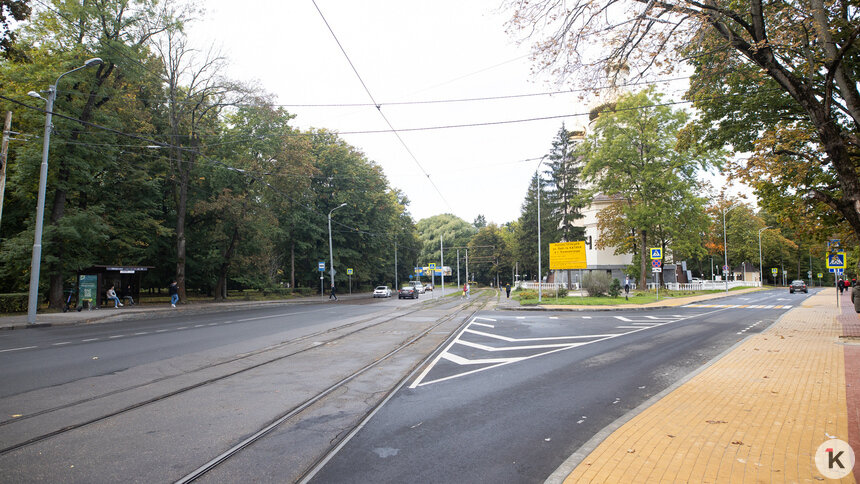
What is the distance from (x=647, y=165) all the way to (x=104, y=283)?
41.2 m

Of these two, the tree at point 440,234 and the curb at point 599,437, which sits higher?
the tree at point 440,234

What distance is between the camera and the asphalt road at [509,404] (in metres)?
4.28

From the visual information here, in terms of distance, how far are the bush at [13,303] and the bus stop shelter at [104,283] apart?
246 centimetres

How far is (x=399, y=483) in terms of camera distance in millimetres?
3887

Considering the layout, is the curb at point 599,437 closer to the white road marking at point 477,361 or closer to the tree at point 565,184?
the white road marking at point 477,361

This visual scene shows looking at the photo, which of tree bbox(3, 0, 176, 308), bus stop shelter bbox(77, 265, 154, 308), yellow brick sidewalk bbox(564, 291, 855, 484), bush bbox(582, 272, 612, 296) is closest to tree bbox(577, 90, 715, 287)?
bush bbox(582, 272, 612, 296)

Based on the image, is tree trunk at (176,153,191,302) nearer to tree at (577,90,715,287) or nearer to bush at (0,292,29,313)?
bush at (0,292,29,313)

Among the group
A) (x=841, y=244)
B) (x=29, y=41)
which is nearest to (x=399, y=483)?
(x=841, y=244)

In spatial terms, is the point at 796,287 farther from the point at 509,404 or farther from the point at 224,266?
the point at 224,266

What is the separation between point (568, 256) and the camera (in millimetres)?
31719

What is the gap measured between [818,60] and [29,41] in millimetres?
35313

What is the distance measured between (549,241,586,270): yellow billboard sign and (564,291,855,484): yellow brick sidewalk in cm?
2297

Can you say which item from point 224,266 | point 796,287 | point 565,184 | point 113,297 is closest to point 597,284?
point 565,184

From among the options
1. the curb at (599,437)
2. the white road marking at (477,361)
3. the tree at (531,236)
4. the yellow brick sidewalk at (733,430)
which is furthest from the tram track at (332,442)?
the tree at (531,236)
